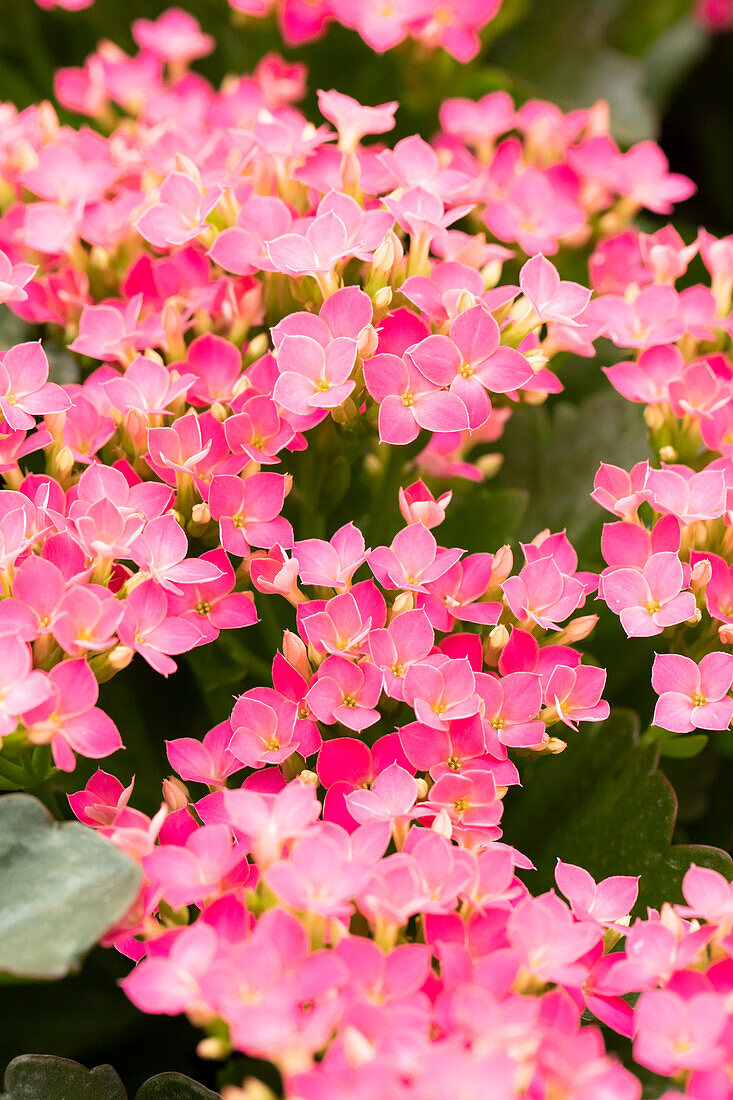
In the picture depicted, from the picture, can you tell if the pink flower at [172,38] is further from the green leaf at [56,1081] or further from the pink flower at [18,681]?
the green leaf at [56,1081]

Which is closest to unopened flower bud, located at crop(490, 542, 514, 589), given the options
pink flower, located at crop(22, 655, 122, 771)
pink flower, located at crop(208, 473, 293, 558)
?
pink flower, located at crop(208, 473, 293, 558)

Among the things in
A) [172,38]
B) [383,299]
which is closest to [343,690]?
[383,299]

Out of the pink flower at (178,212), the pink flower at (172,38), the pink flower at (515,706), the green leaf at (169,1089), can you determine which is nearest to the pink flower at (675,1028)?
the pink flower at (515,706)

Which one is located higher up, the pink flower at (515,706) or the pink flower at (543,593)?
the pink flower at (543,593)

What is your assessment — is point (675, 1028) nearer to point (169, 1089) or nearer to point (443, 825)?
point (443, 825)

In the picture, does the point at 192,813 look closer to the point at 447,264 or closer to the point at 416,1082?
the point at 416,1082

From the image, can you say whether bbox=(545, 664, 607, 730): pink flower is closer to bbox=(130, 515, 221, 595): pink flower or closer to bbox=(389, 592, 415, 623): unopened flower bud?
bbox=(389, 592, 415, 623): unopened flower bud

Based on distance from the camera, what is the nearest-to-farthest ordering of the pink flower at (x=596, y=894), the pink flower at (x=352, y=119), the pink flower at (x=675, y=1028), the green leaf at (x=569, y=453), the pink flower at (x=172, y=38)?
the pink flower at (x=675, y=1028) < the pink flower at (x=596, y=894) < the pink flower at (x=352, y=119) < the green leaf at (x=569, y=453) < the pink flower at (x=172, y=38)
